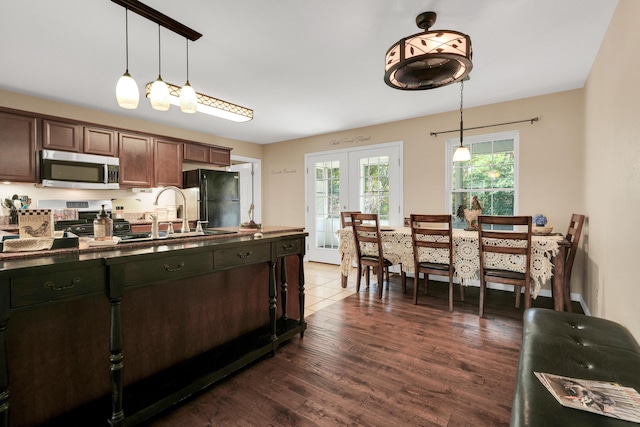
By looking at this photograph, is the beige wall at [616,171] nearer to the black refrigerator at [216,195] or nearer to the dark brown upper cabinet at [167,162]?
the black refrigerator at [216,195]

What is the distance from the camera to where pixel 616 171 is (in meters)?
2.11

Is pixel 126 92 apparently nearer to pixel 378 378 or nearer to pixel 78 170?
pixel 378 378

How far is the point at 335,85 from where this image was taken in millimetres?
3467

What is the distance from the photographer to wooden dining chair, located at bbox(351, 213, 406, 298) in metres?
3.65

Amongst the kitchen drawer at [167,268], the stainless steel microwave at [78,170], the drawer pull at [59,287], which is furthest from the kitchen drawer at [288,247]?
the stainless steel microwave at [78,170]

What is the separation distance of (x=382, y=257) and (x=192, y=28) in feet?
9.64

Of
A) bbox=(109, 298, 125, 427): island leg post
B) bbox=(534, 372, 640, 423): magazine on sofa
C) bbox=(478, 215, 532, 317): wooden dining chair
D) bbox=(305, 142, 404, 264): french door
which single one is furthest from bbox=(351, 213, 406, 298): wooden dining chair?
bbox=(109, 298, 125, 427): island leg post

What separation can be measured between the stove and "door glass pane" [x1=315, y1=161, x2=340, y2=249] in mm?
3224

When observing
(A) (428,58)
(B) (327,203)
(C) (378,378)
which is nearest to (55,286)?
(C) (378,378)

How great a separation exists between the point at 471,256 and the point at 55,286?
330 cm

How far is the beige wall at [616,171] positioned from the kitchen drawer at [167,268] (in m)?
2.33

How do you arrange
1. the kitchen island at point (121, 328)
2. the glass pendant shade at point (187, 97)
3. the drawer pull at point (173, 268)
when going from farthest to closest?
the glass pendant shade at point (187, 97) → the drawer pull at point (173, 268) → the kitchen island at point (121, 328)

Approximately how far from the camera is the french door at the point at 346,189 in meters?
5.07

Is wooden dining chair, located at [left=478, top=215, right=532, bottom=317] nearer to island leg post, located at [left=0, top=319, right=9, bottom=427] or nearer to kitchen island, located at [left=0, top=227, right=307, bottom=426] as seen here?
kitchen island, located at [left=0, top=227, right=307, bottom=426]
